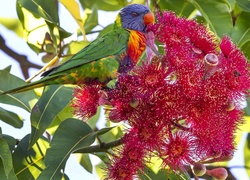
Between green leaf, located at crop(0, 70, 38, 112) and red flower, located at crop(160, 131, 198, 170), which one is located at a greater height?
green leaf, located at crop(0, 70, 38, 112)

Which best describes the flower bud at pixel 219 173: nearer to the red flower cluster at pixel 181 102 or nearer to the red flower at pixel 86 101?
the red flower cluster at pixel 181 102

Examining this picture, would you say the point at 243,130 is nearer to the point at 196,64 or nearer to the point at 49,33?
the point at 196,64

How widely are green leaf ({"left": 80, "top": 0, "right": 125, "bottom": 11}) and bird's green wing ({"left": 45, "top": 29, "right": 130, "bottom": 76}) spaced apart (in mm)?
461

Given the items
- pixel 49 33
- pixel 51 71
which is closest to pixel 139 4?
pixel 49 33

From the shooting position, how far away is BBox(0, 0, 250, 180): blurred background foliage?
90.0 inches

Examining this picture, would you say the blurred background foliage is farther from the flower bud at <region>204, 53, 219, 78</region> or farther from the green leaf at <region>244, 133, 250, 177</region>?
the flower bud at <region>204, 53, 219, 78</region>

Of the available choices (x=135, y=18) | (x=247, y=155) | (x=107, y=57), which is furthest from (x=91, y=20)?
(x=247, y=155)

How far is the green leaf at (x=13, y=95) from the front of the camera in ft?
7.97

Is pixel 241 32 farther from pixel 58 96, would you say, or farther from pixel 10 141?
pixel 10 141

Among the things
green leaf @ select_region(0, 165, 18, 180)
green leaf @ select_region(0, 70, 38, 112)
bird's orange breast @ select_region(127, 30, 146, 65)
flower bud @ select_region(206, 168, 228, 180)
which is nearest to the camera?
green leaf @ select_region(0, 165, 18, 180)

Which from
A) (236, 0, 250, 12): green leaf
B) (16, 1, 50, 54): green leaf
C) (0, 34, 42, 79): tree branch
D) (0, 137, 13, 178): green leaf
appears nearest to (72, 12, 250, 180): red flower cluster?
(0, 137, 13, 178): green leaf

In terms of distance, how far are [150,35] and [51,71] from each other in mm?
355

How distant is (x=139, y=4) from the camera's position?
2803mm

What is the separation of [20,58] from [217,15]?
3.19 feet
